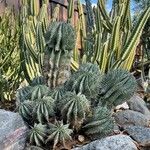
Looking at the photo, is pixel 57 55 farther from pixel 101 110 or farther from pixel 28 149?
pixel 28 149

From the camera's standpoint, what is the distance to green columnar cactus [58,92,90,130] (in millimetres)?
4109

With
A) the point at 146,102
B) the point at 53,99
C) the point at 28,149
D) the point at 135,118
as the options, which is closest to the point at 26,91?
the point at 53,99

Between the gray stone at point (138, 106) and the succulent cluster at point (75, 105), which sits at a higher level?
the succulent cluster at point (75, 105)

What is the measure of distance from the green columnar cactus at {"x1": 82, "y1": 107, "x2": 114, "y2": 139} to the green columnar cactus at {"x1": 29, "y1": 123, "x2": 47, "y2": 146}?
15.7 inches

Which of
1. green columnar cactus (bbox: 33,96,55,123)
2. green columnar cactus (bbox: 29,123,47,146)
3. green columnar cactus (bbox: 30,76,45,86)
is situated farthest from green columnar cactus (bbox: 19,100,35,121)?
green columnar cactus (bbox: 30,76,45,86)

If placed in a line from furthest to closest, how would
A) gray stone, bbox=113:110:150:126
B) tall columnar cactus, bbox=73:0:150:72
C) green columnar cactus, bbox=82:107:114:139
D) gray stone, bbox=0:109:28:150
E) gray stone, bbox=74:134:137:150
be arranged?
tall columnar cactus, bbox=73:0:150:72, gray stone, bbox=113:110:150:126, green columnar cactus, bbox=82:107:114:139, gray stone, bbox=0:109:28:150, gray stone, bbox=74:134:137:150

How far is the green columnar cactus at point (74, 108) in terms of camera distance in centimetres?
411

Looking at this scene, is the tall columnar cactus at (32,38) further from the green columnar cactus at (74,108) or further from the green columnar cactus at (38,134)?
the green columnar cactus at (38,134)

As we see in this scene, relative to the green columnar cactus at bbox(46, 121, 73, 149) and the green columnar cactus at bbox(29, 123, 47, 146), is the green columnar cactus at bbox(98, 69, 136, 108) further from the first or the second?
the green columnar cactus at bbox(29, 123, 47, 146)

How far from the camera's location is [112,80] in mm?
4617

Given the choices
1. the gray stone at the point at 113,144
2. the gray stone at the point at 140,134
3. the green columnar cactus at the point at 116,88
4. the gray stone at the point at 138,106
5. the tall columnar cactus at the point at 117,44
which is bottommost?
the gray stone at the point at 138,106

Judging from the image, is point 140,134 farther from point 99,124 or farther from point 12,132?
point 12,132

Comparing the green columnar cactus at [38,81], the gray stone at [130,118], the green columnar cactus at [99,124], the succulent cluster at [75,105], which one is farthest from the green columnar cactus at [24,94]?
the gray stone at [130,118]

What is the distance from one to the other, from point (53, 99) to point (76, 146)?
470mm
